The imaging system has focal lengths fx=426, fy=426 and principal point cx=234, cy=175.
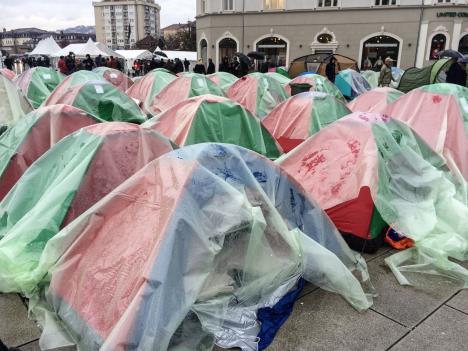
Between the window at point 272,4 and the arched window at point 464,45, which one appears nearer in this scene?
the arched window at point 464,45

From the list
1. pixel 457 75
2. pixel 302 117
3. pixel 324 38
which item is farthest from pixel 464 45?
pixel 302 117

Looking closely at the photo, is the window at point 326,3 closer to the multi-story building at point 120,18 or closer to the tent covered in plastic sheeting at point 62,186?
the tent covered in plastic sheeting at point 62,186

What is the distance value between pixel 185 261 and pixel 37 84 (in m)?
11.0

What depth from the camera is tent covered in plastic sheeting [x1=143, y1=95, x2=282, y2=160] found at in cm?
598

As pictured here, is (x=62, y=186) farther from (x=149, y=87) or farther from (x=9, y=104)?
(x=149, y=87)

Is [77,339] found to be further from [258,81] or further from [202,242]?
[258,81]

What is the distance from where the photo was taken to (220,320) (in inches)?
118

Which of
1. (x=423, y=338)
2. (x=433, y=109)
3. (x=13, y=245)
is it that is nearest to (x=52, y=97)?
(x=13, y=245)

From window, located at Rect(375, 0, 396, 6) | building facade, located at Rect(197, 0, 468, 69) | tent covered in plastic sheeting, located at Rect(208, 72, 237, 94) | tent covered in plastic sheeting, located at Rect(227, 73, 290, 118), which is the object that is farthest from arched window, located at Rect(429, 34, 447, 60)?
tent covered in plastic sheeting, located at Rect(227, 73, 290, 118)

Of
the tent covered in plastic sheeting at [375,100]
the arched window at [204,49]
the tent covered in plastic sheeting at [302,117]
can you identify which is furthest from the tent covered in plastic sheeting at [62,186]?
the arched window at [204,49]

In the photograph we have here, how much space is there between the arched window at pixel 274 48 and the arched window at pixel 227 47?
1.88m

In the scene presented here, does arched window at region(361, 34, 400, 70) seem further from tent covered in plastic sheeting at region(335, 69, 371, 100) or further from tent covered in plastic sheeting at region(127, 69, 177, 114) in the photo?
tent covered in plastic sheeting at region(127, 69, 177, 114)

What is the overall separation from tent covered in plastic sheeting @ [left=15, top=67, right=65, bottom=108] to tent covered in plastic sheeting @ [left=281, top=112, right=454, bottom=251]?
9.11 metres

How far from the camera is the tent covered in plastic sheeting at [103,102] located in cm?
797
